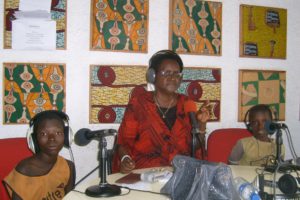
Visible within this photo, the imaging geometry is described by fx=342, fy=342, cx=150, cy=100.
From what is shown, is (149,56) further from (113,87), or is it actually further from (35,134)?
(35,134)

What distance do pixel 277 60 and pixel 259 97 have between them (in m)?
0.42

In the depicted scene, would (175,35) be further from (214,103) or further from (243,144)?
(243,144)

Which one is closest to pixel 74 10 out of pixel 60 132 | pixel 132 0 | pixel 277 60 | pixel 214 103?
pixel 132 0

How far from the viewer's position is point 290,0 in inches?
131

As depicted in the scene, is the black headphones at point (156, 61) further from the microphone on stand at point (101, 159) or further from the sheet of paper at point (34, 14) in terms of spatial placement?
the microphone on stand at point (101, 159)

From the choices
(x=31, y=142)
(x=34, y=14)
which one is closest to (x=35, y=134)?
(x=31, y=142)

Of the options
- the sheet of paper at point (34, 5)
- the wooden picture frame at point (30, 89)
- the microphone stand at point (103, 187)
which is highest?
the sheet of paper at point (34, 5)

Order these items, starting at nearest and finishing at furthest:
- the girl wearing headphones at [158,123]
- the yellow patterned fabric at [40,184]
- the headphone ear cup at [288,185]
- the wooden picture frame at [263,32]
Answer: the headphone ear cup at [288,185] < the yellow patterned fabric at [40,184] < the girl wearing headphones at [158,123] < the wooden picture frame at [263,32]

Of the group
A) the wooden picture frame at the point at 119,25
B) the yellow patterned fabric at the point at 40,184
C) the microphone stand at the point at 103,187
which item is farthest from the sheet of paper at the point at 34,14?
the microphone stand at the point at 103,187

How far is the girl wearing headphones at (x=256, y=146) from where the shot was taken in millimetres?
2504

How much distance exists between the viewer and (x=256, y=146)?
8.36 feet

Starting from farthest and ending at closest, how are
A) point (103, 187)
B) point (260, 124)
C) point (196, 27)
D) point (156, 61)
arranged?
point (196, 27) < point (260, 124) < point (156, 61) < point (103, 187)

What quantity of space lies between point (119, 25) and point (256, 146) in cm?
144

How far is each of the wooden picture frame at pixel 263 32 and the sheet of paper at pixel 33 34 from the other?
1.69 metres
